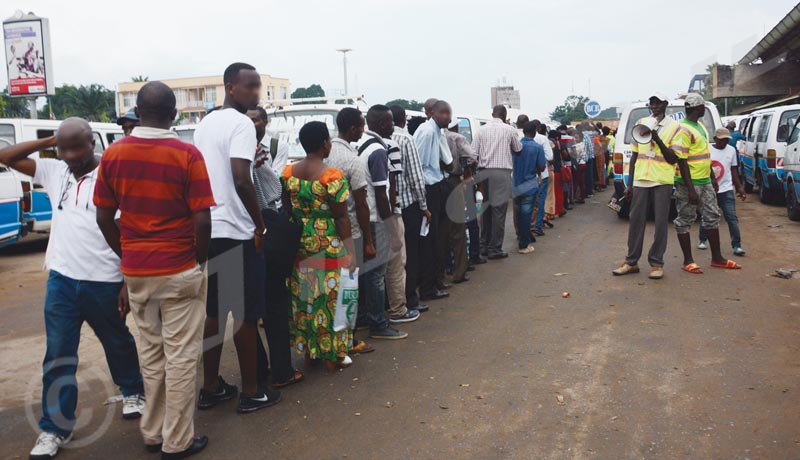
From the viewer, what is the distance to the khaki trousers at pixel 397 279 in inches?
236

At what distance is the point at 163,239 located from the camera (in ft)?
11.2

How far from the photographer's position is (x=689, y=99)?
736 centimetres

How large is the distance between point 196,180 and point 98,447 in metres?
1.67

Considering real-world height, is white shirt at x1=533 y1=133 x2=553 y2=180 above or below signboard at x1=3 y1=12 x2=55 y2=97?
below

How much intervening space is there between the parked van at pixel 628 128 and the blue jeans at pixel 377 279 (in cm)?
682

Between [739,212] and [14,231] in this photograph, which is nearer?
[14,231]

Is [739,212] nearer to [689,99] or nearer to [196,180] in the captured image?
[689,99]

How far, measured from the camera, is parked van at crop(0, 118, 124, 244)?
9523mm

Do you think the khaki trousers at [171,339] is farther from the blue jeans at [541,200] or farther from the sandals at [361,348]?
the blue jeans at [541,200]

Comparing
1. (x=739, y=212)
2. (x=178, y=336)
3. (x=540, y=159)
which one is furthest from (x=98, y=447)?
(x=739, y=212)

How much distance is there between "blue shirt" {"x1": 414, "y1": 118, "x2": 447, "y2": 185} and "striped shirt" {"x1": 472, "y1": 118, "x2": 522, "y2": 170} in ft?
6.83

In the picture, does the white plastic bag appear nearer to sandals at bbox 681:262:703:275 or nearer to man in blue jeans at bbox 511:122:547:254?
sandals at bbox 681:262:703:275

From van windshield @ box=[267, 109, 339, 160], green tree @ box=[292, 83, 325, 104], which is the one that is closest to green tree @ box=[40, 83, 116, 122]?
green tree @ box=[292, 83, 325, 104]

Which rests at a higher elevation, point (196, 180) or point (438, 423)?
point (196, 180)
